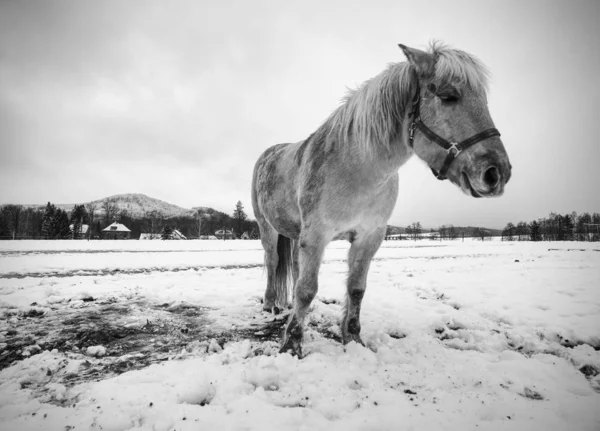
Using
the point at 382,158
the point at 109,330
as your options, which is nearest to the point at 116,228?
the point at 109,330

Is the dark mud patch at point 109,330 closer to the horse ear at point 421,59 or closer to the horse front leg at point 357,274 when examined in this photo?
the horse front leg at point 357,274

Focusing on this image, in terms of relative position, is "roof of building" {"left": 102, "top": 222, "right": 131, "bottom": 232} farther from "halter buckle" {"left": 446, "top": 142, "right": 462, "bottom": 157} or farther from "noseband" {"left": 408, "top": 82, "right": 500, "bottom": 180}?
"halter buckle" {"left": 446, "top": 142, "right": 462, "bottom": 157}

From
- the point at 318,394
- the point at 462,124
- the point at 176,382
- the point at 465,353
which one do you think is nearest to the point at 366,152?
the point at 462,124

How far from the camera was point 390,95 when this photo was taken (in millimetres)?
2553

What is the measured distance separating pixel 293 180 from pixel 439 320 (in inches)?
119

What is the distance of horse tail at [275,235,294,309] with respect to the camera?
15.7 ft

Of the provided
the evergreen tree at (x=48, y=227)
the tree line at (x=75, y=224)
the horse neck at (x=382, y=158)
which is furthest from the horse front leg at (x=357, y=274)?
the evergreen tree at (x=48, y=227)

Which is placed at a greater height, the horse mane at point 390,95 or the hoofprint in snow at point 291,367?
the horse mane at point 390,95

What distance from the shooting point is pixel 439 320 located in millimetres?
3984

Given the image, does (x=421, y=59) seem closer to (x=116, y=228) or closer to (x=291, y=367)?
(x=291, y=367)

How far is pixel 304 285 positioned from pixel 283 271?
6.74 feet

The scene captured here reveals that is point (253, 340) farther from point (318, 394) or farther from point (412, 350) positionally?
point (412, 350)

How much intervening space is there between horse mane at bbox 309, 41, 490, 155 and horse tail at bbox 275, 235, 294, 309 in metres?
2.46

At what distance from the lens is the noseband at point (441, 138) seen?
205cm
